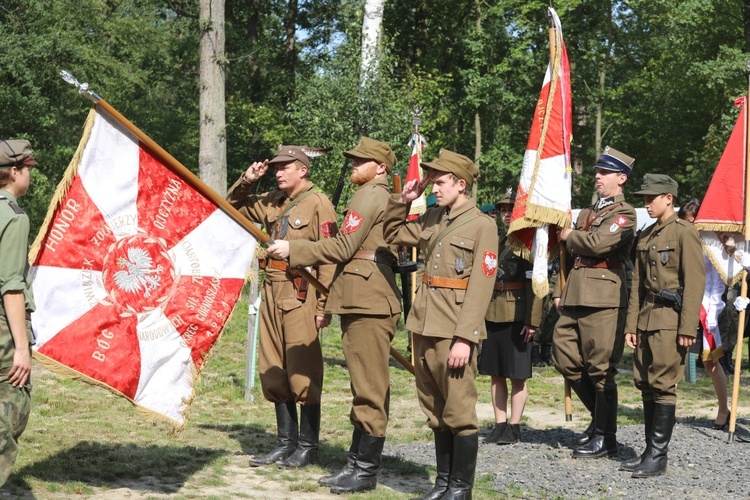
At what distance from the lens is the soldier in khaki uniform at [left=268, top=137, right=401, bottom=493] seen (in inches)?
257

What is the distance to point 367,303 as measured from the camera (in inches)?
257

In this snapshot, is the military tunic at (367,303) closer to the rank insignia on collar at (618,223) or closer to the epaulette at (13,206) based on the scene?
the rank insignia on collar at (618,223)

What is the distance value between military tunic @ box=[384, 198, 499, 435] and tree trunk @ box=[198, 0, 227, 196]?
1129 cm

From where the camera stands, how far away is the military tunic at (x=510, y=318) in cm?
823

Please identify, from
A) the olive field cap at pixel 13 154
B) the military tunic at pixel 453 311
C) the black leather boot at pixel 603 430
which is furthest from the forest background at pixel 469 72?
the olive field cap at pixel 13 154

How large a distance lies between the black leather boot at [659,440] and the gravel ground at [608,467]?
11 cm

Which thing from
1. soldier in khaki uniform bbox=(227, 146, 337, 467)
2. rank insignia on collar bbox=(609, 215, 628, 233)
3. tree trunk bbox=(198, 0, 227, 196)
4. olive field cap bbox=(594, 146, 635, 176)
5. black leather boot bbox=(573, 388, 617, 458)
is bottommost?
black leather boot bbox=(573, 388, 617, 458)

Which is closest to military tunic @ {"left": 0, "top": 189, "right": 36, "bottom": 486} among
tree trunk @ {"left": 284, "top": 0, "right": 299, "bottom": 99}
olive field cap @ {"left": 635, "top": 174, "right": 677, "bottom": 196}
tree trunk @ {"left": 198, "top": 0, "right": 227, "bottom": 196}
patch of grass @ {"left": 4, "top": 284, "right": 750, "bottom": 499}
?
patch of grass @ {"left": 4, "top": 284, "right": 750, "bottom": 499}

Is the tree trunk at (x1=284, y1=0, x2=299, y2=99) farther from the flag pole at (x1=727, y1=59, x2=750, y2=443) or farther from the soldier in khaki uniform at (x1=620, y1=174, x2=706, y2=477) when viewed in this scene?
the soldier in khaki uniform at (x1=620, y1=174, x2=706, y2=477)

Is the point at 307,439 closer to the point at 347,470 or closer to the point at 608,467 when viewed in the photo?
the point at 347,470

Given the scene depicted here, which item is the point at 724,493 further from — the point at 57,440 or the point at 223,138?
the point at 223,138

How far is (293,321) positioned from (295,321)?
15 millimetres

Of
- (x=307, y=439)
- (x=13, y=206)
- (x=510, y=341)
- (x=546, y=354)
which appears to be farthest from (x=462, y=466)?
(x=546, y=354)

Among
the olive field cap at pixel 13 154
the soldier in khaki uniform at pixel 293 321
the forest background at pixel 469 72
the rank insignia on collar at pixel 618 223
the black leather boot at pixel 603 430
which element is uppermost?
the forest background at pixel 469 72
